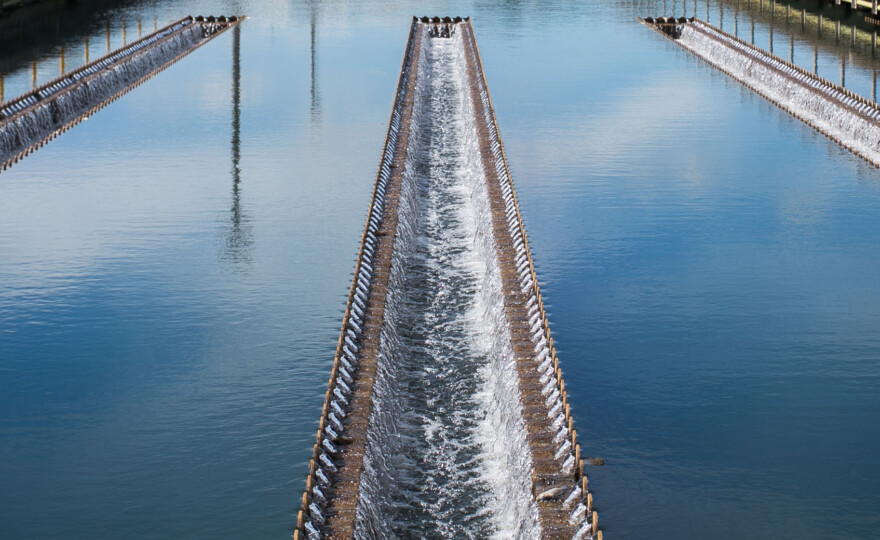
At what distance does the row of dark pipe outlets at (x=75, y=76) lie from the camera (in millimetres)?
55278

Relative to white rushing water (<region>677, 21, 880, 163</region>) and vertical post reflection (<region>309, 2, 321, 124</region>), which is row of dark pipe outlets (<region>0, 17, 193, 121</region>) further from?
white rushing water (<region>677, 21, 880, 163</region>)

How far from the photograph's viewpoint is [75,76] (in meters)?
64.4

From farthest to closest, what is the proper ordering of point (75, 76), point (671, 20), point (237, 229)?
point (671, 20)
point (75, 76)
point (237, 229)

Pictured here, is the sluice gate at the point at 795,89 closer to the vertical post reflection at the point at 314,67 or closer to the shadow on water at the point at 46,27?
the vertical post reflection at the point at 314,67

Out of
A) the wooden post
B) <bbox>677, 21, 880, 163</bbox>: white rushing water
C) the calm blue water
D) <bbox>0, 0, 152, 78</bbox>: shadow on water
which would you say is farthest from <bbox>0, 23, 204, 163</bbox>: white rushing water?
<bbox>677, 21, 880, 163</bbox>: white rushing water

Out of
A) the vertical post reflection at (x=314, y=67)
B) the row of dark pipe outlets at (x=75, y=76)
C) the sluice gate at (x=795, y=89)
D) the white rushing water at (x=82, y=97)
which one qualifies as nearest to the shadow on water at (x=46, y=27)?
the row of dark pipe outlets at (x=75, y=76)

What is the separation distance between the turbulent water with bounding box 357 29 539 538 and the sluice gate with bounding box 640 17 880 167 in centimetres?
1788

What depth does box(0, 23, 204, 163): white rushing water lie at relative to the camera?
52.1 meters

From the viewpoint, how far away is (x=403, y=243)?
124 feet

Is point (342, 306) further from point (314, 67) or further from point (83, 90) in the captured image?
point (314, 67)

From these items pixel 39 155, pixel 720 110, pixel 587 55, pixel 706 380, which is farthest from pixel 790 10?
pixel 706 380

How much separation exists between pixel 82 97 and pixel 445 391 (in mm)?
39926

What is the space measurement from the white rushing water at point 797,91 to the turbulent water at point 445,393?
17990 mm

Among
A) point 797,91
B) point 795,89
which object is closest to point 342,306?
point 797,91
